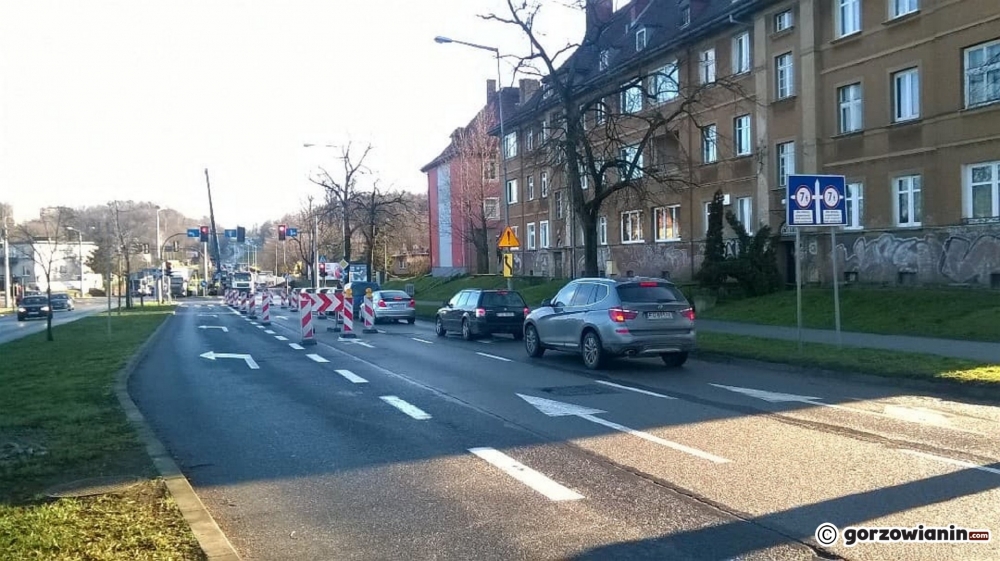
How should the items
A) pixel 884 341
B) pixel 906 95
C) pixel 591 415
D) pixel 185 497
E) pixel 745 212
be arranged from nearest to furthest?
pixel 185 497, pixel 591 415, pixel 884 341, pixel 906 95, pixel 745 212

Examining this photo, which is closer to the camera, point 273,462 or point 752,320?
point 273,462

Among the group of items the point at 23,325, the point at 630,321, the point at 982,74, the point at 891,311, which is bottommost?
the point at 23,325

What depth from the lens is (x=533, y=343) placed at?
59.7 ft

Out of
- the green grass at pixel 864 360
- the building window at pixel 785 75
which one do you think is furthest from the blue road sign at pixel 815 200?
the building window at pixel 785 75

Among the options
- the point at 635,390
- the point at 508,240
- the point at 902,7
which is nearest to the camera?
the point at 635,390

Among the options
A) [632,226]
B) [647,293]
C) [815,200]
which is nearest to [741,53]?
[632,226]

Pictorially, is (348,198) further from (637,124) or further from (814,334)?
(814,334)

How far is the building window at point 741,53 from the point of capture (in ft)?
108

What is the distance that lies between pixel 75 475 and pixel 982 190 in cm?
2361

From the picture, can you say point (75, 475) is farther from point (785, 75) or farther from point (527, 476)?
point (785, 75)

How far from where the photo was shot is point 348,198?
50.6 meters

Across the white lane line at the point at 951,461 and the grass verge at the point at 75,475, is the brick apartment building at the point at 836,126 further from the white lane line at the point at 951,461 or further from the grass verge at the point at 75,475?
the grass verge at the point at 75,475

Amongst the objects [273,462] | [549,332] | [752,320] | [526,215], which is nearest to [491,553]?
[273,462]

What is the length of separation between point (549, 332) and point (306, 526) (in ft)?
38.3
